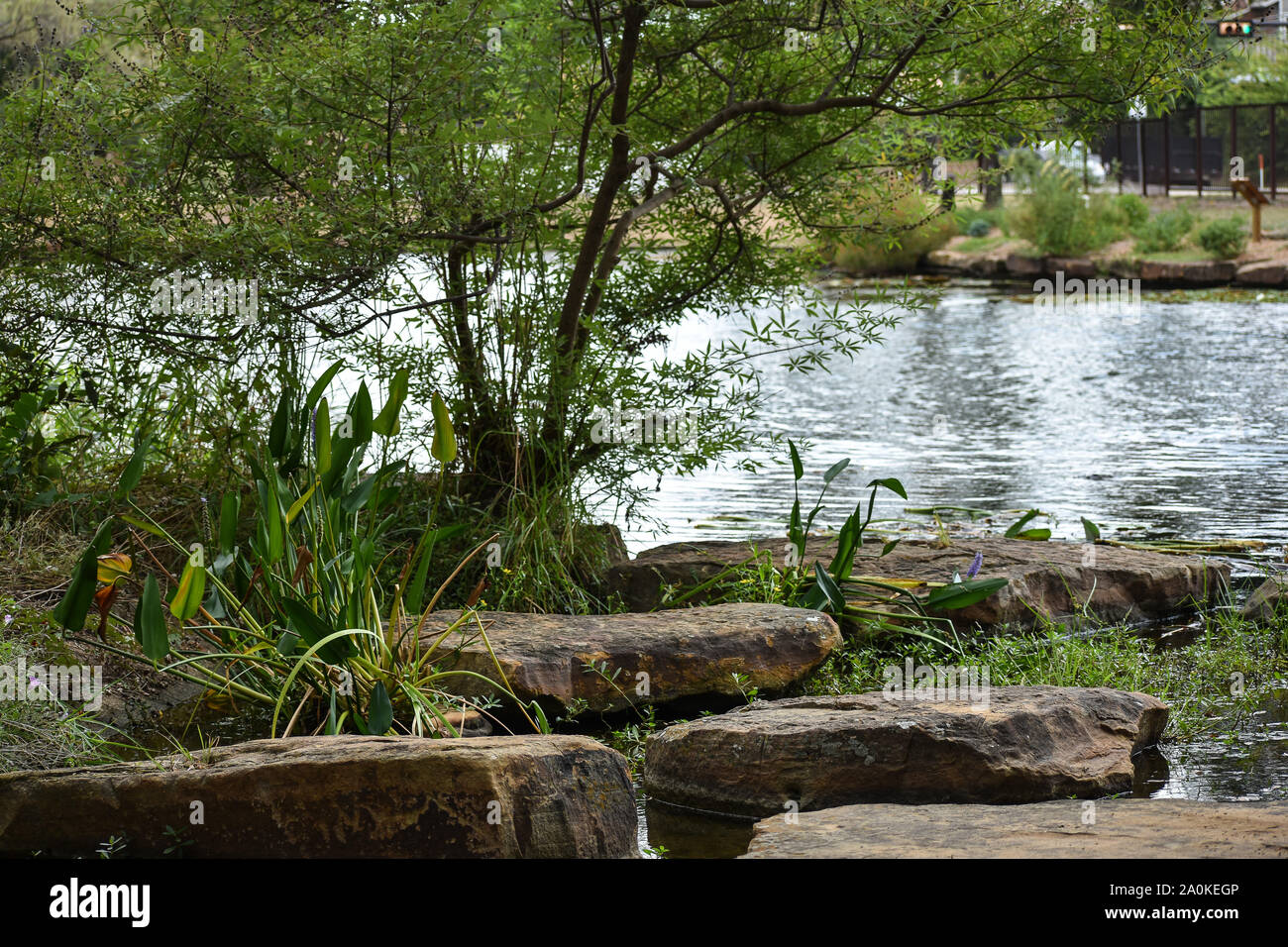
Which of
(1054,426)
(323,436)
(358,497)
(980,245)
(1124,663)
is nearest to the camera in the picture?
(323,436)

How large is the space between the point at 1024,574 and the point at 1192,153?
108ft

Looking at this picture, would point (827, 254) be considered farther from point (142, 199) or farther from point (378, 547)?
point (142, 199)

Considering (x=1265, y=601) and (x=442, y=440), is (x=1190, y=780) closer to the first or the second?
(x=1265, y=601)

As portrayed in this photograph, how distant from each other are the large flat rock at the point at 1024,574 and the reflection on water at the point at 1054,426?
0.75 metres

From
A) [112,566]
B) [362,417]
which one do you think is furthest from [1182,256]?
[112,566]

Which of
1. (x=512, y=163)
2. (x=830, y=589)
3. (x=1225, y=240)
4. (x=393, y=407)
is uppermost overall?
(x=1225, y=240)

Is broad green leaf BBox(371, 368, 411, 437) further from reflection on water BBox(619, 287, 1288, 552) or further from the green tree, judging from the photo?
reflection on water BBox(619, 287, 1288, 552)

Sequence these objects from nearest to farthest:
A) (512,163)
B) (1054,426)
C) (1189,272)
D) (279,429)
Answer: (279,429) → (512,163) → (1054,426) → (1189,272)

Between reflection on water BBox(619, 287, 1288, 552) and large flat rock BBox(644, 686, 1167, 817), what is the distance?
2906 millimetres

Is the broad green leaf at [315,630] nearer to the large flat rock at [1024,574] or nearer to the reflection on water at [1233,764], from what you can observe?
the large flat rock at [1024,574]

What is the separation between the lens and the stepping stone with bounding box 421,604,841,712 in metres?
4.90

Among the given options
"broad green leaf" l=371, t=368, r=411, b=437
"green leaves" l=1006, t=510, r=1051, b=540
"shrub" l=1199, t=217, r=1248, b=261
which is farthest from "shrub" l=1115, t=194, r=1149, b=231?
"broad green leaf" l=371, t=368, r=411, b=437

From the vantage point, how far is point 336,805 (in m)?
3.48

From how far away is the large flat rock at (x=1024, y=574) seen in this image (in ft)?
20.0
